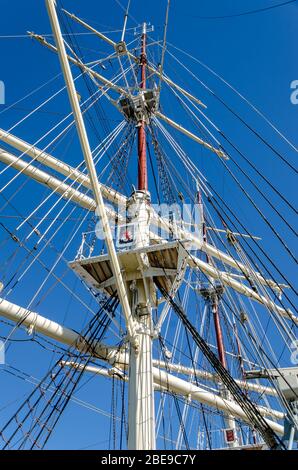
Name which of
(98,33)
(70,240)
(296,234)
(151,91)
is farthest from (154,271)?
(98,33)

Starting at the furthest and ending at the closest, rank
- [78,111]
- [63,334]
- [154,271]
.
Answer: [63,334] → [154,271] → [78,111]

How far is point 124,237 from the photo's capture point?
9.46m

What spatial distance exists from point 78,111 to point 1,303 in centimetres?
562

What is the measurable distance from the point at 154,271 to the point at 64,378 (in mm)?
2904

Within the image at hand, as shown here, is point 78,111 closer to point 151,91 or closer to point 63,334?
point 63,334
